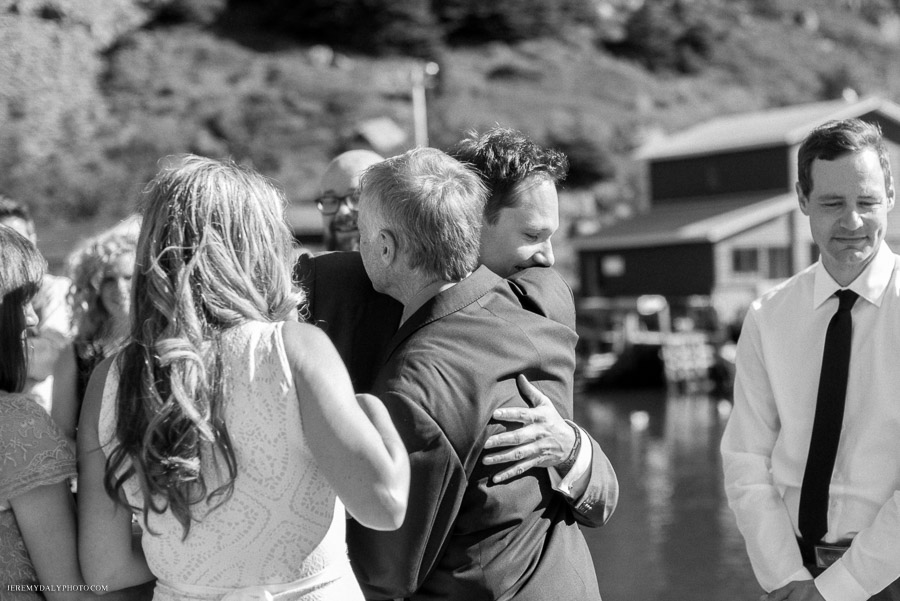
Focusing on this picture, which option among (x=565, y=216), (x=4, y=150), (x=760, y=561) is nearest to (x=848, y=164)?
(x=760, y=561)

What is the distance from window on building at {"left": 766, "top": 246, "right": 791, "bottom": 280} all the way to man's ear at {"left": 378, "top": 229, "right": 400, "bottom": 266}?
31404 millimetres

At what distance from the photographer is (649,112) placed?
58.2 m

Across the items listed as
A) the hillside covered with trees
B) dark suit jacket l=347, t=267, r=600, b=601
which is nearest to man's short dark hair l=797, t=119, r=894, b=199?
dark suit jacket l=347, t=267, r=600, b=601

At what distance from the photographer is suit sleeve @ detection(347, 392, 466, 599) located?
222cm

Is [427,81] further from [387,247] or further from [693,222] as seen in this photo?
[387,247]

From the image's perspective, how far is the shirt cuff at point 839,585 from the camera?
268 cm

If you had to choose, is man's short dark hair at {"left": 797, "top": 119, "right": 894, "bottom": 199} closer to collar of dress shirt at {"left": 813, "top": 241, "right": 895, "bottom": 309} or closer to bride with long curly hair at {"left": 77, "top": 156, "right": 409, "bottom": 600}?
collar of dress shirt at {"left": 813, "top": 241, "right": 895, "bottom": 309}

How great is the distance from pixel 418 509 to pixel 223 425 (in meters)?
0.48

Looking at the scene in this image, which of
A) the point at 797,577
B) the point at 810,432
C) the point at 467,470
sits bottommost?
the point at 797,577

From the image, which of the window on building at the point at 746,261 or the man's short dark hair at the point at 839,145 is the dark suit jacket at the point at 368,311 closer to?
the man's short dark hair at the point at 839,145

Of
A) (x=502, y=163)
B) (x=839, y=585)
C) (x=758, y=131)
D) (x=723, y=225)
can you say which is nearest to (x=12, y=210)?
(x=502, y=163)

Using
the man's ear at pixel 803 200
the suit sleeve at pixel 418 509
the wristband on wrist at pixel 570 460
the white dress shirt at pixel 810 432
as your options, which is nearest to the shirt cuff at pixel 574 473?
the wristband on wrist at pixel 570 460

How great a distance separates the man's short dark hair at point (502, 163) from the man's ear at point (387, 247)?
1.29ft

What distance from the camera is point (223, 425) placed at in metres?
2.01
